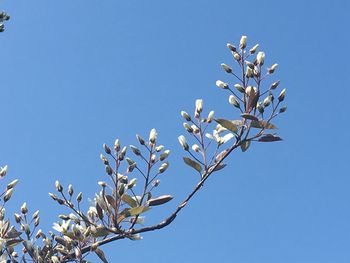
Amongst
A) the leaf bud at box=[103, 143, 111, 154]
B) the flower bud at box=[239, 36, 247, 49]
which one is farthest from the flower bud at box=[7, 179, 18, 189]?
the flower bud at box=[239, 36, 247, 49]

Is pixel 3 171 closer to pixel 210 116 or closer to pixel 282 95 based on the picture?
pixel 210 116

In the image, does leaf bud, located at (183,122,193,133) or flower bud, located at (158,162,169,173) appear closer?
flower bud, located at (158,162,169,173)

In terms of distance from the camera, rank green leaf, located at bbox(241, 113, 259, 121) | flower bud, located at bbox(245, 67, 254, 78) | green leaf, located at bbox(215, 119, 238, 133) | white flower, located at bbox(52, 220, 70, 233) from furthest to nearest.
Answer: white flower, located at bbox(52, 220, 70, 233) < flower bud, located at bbox(245, 67, 254, 78) < green leaf, located at bbox(215, 119, 238, 133) < green leaf, located at bbox(241, 113, 259, 121)

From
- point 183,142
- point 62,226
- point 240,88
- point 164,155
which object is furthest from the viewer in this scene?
point 62,226

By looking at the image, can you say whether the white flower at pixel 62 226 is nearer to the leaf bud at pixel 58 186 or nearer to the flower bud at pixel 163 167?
the leaf bud at pixel 58 186

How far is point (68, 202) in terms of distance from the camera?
383 cm

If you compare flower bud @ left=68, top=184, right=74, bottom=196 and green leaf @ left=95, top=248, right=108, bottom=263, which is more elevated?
flower bud @ left=68, top=184, right=74, bottom=196

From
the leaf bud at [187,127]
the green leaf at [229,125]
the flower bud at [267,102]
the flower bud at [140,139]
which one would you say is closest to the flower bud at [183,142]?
the leaf bud at [187,127]

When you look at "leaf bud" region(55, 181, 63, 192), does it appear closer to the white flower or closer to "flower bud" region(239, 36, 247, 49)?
the white flower

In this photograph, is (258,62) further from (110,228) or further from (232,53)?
(110,228)

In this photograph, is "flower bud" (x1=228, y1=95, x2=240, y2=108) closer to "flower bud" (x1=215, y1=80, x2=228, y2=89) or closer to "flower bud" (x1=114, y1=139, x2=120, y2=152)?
"flower bud" (x1=215, y1=80, x2=228, y2=89)

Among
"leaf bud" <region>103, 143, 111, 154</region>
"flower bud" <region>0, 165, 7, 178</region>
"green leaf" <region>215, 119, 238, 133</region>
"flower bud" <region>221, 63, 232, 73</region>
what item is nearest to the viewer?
"green leaf" <region>215, 119, 238, 133</region>

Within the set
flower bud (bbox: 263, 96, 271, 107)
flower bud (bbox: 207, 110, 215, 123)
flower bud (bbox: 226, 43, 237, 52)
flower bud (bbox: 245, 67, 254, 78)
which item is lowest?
flower bud (bbox: 207, 110, 215, 123)

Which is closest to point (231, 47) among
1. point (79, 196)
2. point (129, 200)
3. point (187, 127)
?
point (187, 127)
